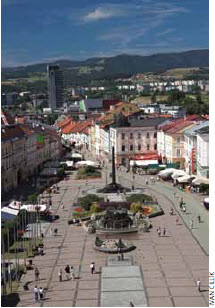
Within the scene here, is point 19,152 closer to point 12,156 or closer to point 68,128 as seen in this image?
point 12,156

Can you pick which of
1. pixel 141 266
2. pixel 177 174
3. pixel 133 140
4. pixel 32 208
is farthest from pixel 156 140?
pixel 141 266

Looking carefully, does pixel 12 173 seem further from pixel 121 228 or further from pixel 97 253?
pixel 97 253

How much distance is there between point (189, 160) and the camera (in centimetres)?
8950

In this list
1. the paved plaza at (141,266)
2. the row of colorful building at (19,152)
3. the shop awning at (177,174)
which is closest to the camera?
the paved plaza at (141,266)

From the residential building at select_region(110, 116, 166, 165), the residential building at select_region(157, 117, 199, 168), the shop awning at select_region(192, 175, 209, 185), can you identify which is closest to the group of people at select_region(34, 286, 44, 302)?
the shop awning at select_region(192, 175, 209, 185)

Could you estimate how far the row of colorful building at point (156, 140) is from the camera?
83125mm

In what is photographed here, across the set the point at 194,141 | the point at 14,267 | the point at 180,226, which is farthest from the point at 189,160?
the point at 14,267

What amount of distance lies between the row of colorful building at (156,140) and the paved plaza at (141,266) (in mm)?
23787

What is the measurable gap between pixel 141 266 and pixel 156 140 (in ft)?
222

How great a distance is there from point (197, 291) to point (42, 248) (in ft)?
51.0

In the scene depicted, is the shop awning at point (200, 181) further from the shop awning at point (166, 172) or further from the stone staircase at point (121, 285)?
the stone staircase at point (121, 285)

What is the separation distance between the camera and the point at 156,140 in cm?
10812

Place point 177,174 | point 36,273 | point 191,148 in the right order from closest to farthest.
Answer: point 36,273
point 177,174
point 191,148

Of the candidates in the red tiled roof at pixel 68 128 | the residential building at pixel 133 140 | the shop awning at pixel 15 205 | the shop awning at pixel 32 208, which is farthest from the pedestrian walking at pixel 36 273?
the red tiled roof at pixel 68 128
